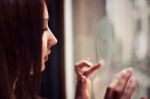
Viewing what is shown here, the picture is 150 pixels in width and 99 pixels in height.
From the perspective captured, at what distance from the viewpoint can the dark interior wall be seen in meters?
1.04

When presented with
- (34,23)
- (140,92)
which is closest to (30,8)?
(34,23)

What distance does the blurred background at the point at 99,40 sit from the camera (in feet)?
2.97

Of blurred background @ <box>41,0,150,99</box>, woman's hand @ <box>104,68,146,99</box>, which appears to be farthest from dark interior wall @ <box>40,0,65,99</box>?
woman's hand @ <box>104,68,146,99</box>

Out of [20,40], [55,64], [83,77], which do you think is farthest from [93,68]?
[20,40]

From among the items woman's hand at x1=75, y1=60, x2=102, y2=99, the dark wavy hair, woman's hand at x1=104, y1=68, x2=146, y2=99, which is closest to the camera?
the dark wavy hair

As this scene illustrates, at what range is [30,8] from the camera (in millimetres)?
756

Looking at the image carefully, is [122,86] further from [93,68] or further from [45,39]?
[45,39]

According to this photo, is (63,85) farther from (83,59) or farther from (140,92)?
(140,92)

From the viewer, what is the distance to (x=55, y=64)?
1068 mm

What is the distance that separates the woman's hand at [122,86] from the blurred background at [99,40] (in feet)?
0.07

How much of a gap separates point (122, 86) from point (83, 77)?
16 cm

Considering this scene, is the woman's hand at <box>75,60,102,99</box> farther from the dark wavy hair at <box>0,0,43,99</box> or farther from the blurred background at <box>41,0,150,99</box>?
the dark wavy hair at <box>0,0,43,99</box>

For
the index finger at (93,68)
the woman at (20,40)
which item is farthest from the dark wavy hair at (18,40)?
the index finger at (93,68)

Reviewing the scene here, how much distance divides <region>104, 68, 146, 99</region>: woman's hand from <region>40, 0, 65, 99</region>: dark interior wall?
0.73 feet
